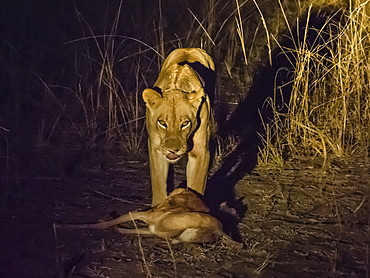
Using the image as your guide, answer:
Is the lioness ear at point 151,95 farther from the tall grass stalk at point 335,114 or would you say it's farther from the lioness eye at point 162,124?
the tall grass stalk at point 335,114

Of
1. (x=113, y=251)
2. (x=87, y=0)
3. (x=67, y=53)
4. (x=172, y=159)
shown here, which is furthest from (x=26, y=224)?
(x=87, y=0)

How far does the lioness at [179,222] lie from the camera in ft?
14.7

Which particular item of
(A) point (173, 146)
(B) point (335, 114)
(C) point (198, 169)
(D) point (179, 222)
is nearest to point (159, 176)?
(C) point (198, 169)

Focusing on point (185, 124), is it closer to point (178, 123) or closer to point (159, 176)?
point (178, 123)

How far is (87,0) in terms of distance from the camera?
11.6m

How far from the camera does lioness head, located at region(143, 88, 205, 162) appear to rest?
182 inches

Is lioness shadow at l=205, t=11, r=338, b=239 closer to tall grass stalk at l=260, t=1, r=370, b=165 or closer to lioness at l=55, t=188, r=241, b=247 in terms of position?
tall grass stalk at l=260, t=1, r=370, b=165

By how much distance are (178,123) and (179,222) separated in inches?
23.7

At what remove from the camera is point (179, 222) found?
4477mm

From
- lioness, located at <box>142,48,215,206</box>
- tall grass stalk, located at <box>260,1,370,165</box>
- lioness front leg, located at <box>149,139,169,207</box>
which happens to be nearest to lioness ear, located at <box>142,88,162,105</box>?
lioness, located at <box>142,48,215,206</box>

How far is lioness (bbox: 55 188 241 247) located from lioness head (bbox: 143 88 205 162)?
28 centimetres

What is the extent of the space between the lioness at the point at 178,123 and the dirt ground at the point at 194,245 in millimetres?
404

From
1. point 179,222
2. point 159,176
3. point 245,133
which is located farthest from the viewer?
point 245,133

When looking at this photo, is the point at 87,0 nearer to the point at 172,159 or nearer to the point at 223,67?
the point at 223,67
